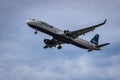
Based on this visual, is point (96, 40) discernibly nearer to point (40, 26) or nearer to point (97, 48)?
point (97, 48)

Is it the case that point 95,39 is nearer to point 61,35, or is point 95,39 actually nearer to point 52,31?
point 61,35

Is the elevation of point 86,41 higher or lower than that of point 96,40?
lower

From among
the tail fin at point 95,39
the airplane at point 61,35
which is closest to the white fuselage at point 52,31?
the airplane at point 61,35

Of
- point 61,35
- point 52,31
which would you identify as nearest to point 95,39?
point 61,35

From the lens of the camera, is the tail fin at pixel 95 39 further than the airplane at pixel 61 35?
Yes

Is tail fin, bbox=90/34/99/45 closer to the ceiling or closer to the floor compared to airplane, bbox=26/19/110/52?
closer to the ceiling

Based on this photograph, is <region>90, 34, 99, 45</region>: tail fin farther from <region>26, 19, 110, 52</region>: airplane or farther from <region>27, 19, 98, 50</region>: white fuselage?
<region>27, 19, 98, 50</region>: white fuselage

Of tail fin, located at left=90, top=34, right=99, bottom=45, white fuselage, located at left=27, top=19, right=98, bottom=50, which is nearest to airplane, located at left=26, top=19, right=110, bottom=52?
white fuselage, located at left=27, top=19, right=98, bottom=50

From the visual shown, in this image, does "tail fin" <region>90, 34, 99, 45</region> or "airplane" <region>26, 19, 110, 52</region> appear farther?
"tail fin" <region>90, 34, 99, 45</region>

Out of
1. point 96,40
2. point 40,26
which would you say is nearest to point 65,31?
point 40,26

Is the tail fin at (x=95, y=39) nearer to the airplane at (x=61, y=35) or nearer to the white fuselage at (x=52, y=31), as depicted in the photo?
the airplane at (x=61, y=35)

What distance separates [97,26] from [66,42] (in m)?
12.0

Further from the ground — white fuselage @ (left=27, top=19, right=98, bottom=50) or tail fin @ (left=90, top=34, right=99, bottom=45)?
tail fin @ (left=90, top=34, right=99, bottom=45)

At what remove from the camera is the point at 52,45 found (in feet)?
395
